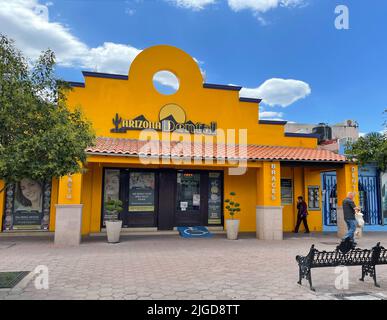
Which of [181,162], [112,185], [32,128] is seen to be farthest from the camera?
→ [112,185]

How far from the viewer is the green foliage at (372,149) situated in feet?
22.6

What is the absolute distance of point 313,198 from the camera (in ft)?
54.8

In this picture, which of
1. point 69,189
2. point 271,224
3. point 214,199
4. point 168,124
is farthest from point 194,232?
point 69,189

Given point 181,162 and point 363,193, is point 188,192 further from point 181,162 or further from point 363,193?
point 363,193

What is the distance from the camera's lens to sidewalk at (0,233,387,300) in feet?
19.2

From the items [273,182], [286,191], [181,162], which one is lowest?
[286,191]

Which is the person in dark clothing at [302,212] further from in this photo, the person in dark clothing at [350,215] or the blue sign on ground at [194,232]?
the person in dark clothing at [350,215]

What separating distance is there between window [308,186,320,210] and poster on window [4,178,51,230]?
1248 centimetres

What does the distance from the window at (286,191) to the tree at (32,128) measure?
11931mm

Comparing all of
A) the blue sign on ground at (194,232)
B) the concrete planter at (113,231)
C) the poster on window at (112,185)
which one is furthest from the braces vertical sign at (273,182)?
the poster on window at (112,185)

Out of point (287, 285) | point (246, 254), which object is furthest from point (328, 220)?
point (287, 285)

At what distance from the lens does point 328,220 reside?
16.8m

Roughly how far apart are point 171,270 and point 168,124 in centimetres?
870
